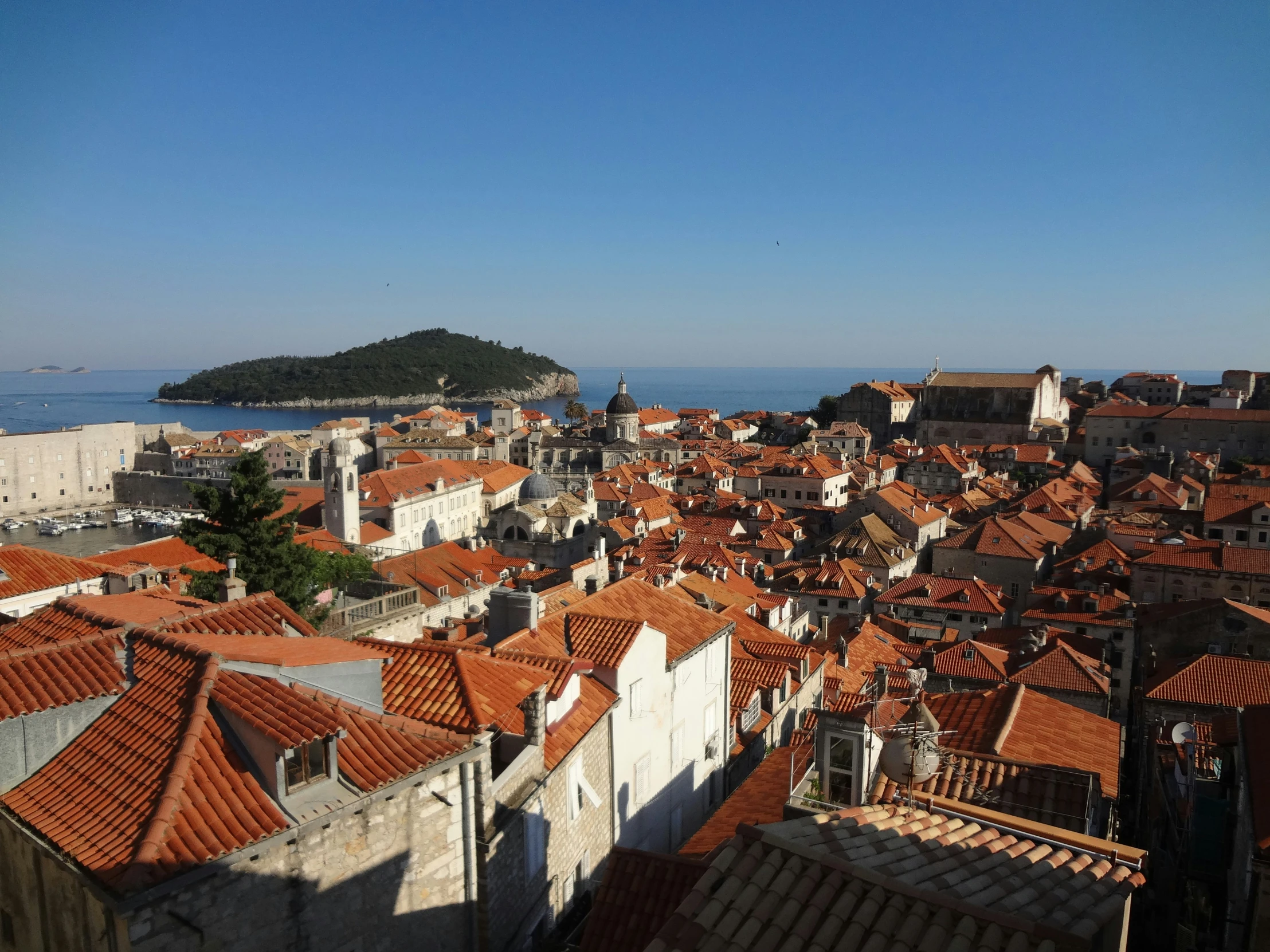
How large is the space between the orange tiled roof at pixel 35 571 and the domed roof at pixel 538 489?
3038 cm

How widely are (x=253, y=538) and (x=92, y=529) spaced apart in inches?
1849

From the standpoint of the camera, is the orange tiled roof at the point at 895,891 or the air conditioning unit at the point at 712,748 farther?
the air conditioning unit at the point at 712,748

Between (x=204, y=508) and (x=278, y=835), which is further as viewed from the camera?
(x=204, y=508)

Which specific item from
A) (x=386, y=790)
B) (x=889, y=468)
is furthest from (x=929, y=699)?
(x=889, y=468)

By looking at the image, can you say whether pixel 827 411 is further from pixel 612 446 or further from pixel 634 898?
pixel 634 898

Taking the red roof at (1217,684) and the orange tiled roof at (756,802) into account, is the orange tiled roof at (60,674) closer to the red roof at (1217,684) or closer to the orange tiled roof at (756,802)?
the orange tiled roof at (756,802)

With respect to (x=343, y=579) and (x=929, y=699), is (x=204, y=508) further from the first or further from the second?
(x=929, y=699)

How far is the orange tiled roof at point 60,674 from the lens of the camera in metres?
5.75

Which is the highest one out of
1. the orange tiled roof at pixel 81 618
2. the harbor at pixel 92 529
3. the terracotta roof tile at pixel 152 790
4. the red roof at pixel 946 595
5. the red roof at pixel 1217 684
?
the orange tiled roof at pixel 81 618

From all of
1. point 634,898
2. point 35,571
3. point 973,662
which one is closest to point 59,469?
point 35,571

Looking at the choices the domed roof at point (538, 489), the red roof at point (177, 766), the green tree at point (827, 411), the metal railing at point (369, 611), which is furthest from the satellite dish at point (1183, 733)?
the green tree at point (827, 411)

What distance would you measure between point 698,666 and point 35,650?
7.43 meters

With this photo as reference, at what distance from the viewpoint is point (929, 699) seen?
12.2 meters

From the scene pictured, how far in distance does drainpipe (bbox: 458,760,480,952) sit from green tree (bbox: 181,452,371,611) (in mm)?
9576
